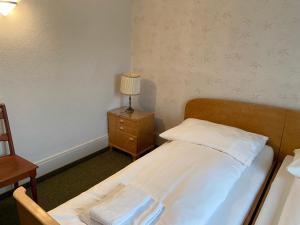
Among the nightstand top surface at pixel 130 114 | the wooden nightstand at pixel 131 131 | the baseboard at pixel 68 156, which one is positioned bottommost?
the baseboard at pixel 68 156

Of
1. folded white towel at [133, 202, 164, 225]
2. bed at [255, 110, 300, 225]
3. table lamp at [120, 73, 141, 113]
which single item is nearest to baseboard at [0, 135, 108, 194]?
table lamp at [120, 73, 141, 113]

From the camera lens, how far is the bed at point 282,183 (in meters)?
1.37

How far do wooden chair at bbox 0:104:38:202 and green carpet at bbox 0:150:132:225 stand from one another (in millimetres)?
266

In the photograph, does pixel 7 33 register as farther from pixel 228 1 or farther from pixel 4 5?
pixel 228 1

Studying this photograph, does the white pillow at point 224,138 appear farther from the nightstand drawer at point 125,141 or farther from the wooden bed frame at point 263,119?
the nightstand drawer at point 125,141

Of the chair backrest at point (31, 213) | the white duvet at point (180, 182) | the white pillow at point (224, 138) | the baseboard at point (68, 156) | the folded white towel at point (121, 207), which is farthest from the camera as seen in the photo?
the baseboard at point (68, 156)

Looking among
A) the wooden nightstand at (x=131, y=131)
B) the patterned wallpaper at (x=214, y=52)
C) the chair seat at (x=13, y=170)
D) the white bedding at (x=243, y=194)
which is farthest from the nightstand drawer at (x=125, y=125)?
the white bedding at (x=243, y=194)

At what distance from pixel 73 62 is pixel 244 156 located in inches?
73.0

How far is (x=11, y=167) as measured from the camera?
5.99ft

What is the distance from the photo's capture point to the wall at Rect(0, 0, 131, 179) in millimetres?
2004

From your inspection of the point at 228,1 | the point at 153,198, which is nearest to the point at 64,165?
the point at 153,198

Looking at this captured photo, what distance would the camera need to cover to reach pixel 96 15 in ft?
8.33

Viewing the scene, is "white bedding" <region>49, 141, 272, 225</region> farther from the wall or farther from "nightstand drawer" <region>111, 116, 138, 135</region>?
the wall

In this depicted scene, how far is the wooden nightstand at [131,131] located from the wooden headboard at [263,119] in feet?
2.35
